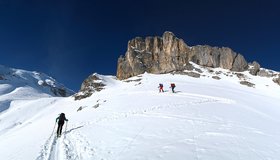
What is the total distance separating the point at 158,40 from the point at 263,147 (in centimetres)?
9308

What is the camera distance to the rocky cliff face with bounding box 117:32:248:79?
90375mm

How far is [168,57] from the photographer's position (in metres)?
98.1

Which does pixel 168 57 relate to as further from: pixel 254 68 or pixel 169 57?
pixel 254 68

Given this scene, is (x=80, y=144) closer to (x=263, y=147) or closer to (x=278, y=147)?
(x=263, y=147)

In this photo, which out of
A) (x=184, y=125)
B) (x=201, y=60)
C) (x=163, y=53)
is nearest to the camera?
(x=184, y=125)

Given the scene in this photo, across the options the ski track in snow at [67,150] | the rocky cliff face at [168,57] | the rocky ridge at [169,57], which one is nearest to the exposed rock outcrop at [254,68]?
the rocky ridge at [169,57]

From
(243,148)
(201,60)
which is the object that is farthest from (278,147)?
(201,60)

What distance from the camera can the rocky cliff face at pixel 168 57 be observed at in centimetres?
9038

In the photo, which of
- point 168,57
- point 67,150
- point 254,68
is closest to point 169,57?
point 168,57

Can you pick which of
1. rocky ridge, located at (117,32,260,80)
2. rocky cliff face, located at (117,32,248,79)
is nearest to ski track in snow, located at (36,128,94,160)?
rocky ridge, located at (117,32,260,80)

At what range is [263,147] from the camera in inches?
567

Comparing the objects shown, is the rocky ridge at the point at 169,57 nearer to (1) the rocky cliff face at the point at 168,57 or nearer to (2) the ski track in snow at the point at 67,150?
(1) the rocky cliff face at the point at 168,57

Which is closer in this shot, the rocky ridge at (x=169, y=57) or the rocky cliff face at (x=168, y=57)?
the rocky ridge at (x=169, y=57)

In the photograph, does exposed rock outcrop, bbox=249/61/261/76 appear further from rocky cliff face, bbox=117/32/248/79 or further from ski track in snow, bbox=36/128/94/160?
ski track in snow, bbox=36/128/94/160
